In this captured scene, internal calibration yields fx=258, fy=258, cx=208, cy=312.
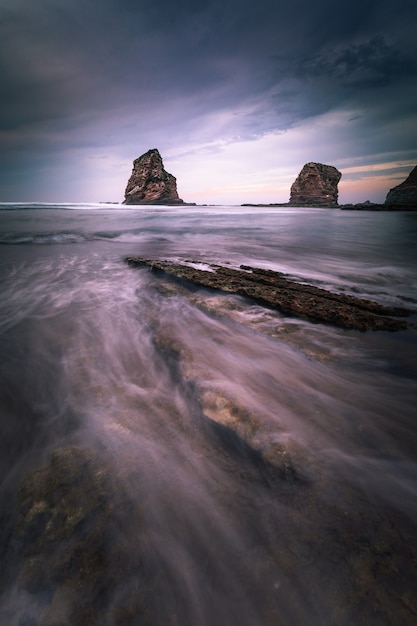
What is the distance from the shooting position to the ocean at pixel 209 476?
1.26 metres

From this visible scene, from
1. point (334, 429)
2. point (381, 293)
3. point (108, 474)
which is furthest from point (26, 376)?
point (381, 293)

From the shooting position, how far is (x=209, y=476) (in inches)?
73.8

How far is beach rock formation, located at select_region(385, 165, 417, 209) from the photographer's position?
64094mm

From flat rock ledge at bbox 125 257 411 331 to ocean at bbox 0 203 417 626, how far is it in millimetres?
309

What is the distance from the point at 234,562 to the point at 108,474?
3.26 ft

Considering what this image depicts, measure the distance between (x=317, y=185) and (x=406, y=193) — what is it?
161ft

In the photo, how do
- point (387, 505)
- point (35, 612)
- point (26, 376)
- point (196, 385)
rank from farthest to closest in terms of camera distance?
1. point (26, 376)
2. point (196, 385)
3. point (387, 505)
4. point (35, 612)

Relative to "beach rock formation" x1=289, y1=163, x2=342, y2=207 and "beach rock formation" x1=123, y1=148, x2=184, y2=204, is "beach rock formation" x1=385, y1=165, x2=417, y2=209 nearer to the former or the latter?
"beach rock formation" x1=289, y1=163, x2=342, y2=207

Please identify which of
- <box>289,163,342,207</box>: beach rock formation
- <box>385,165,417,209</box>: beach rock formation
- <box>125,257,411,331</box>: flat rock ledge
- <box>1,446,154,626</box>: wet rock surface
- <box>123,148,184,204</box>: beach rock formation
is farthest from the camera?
<box>289,163,342,207</box>: beach rock formation

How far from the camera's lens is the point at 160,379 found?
115 inches

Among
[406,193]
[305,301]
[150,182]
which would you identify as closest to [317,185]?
[406,193]

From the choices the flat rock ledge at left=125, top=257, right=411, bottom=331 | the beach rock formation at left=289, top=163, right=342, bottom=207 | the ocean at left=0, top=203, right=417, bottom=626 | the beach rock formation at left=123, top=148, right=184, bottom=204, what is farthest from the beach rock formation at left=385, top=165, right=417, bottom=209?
the beach rock formation at left=123, top=148, right=184, bottom=204

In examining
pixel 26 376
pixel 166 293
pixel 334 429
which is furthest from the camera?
pixel 166 293

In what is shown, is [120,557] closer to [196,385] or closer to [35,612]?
[35,612]
